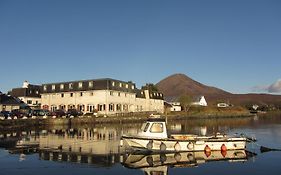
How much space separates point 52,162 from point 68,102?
59.5 meters

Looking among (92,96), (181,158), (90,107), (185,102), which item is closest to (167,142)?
(181,158)

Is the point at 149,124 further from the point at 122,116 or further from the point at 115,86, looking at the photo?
the point at 115,86

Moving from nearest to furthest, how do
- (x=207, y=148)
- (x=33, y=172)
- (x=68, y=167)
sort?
(x=33, y=172)
(x=68, y=167)
(x=207, y=148)

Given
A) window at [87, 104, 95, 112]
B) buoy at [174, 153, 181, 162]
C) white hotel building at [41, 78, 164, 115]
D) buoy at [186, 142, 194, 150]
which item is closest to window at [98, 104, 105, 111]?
white hotel building at [41, 78, 164, 115]

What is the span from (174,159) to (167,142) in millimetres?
2301

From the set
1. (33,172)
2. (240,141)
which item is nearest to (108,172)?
(33,172)

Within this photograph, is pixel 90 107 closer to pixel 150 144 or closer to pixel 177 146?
pixel 150 144

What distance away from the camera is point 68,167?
21531 mm

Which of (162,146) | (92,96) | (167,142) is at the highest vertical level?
(92,96)

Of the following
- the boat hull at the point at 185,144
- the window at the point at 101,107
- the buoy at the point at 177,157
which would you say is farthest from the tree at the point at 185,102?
the buoy at the point at 177,157

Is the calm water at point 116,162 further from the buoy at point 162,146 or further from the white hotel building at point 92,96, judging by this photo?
the white hotel building at point 92,96

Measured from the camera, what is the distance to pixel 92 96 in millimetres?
78188

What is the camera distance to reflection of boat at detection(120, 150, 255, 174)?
72.5 ft

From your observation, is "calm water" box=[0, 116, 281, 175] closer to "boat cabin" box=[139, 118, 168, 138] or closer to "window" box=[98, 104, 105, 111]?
"boat cabin" box=[139, 118, 168, 138]
